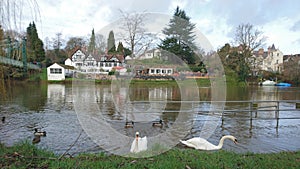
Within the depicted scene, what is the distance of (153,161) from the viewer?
3822 mm

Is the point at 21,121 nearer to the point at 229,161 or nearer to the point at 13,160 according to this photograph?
the point at 13,160

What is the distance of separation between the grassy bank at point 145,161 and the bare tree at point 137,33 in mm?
3835

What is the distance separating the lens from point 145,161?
12.4 feet

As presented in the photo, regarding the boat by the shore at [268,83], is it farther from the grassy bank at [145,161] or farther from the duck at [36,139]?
the duck at [36,139]

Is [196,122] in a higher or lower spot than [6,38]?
lower

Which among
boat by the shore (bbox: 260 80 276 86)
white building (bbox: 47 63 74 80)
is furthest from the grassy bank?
boat by the shore (bbox: 260 80 276 86)

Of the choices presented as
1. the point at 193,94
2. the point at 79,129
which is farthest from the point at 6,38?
the point at 193,94

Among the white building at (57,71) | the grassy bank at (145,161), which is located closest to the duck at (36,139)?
the grassy bank at (145,161)

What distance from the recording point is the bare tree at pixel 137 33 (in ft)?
21.4

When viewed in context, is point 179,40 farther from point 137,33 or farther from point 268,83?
point 268,83

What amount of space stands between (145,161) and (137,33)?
4.38 meters

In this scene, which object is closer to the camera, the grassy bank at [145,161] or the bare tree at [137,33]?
the grassy bank at [145,161]

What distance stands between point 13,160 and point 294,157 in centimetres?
489

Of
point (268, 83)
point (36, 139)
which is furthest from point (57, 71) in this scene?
point (268, 83)
